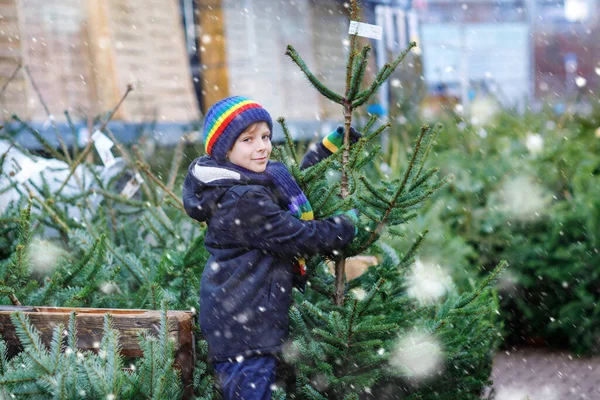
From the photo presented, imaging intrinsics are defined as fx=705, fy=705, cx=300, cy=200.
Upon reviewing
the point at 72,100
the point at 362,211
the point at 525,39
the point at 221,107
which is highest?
the point at 221,107

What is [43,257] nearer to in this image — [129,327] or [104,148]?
[104,148]

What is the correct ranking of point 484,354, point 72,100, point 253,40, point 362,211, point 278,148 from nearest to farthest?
1. point 362,211
2. point 278,148
3. point 484,354
4. point 72,100
5. point 253,40

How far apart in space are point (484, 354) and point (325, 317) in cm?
132

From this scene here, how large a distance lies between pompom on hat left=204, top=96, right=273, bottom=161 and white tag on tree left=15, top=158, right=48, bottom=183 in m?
2.29

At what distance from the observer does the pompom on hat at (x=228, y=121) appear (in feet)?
9.31

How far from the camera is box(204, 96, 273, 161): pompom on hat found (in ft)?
9.31

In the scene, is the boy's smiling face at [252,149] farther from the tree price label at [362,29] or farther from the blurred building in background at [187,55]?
the blurred building in background at [187,55]

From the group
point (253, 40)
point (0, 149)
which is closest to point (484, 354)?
point (0, 149)

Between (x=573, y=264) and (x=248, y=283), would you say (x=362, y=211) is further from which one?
(x=573, y=264)

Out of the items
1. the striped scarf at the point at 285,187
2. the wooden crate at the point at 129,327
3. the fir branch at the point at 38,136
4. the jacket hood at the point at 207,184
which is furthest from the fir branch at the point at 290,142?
the fir branch at the point at 38,136

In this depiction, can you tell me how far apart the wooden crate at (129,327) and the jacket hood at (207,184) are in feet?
1.44

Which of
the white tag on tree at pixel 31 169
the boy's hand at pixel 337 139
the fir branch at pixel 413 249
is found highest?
the boy's hand at pixel 337 139

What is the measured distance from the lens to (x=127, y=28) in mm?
10305

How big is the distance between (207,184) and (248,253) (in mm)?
328
